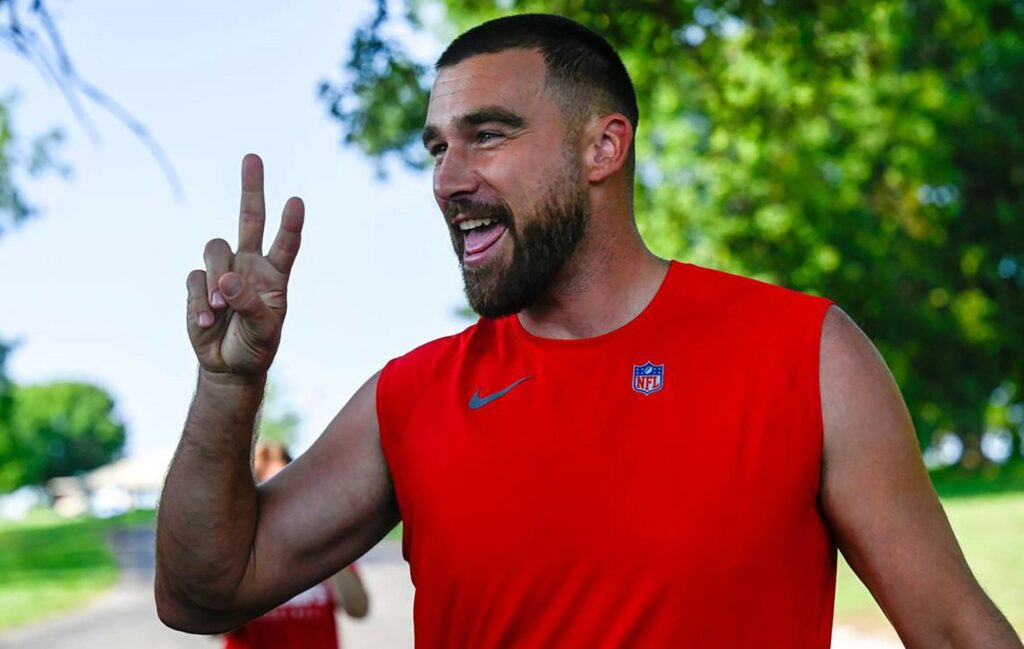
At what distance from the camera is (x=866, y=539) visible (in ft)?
8.46

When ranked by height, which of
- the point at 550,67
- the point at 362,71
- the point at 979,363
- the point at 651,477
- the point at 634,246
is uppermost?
the point at 362,71

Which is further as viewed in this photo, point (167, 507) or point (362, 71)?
point (362, 71)

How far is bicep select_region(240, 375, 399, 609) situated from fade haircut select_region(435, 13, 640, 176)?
0.76 metres

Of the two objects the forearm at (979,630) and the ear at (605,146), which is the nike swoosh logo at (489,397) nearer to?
the ear at (605,146)

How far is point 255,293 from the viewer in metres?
2.57

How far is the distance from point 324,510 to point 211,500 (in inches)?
11.3

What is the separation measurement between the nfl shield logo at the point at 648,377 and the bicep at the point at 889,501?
0.33 m

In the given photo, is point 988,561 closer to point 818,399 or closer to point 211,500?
point 818,399

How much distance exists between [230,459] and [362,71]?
5336mm

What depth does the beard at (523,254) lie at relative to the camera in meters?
2.88

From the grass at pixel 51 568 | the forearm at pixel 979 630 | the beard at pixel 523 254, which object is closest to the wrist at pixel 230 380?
the beard at pixel 523 254

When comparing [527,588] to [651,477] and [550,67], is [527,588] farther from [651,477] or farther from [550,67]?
[550,67]

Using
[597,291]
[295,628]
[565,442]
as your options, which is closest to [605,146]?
[597,291]

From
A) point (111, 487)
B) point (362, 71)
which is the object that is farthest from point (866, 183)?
point (111, 487)
